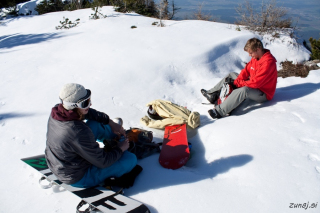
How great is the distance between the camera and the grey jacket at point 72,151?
2035 millimetres

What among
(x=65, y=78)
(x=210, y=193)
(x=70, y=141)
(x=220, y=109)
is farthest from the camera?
(x=65, y=78)

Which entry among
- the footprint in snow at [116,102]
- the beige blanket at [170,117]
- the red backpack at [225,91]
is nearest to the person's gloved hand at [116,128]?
the beige blanket at [170,117]

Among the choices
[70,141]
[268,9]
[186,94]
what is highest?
[268,9]

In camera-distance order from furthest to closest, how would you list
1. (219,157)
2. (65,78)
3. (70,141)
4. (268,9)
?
(268,9)
(65,78)
(219,157)
(70,141)

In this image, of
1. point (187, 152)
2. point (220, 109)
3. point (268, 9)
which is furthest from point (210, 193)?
point (268, 9)

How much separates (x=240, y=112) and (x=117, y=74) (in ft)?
9.62

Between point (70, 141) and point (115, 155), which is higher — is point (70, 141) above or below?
above

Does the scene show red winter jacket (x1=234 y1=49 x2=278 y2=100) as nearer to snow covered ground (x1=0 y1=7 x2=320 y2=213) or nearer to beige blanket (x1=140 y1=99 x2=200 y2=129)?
snow covered ground (x1=0 y1=7 x2=320 y2=213)

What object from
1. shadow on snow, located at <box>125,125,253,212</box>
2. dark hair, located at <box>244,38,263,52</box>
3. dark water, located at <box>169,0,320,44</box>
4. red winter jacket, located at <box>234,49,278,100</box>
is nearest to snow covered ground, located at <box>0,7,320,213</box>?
shadow on snow, located at <box>125,125,253,212</box>

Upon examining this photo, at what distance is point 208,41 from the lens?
682cm

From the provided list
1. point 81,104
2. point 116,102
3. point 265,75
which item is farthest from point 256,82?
point 81,104

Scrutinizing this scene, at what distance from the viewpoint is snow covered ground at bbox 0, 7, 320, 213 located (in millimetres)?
2289

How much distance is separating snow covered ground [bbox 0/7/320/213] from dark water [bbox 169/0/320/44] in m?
1.70

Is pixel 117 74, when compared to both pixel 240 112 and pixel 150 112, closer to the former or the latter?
pixel 150 112
